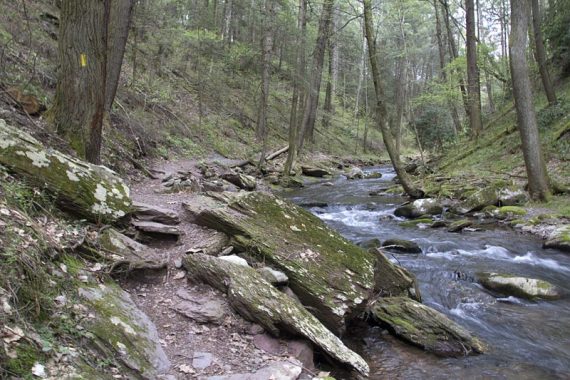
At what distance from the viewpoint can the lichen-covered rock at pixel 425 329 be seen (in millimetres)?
5102

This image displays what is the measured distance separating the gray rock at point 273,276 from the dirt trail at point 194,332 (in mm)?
598

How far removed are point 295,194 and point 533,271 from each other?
Result: 8422 millimetres

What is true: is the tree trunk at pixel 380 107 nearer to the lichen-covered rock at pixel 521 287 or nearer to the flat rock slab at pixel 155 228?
the lichen-covered rock at pixel 521 287

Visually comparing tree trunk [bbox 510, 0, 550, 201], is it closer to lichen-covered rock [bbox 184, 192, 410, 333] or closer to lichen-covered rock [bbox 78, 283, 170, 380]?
lichen-covered rock [bbox 184, 192, 410, 333]

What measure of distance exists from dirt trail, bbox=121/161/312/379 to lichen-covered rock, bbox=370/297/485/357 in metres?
1.99

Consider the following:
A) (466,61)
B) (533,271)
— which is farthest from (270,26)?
(533,271)

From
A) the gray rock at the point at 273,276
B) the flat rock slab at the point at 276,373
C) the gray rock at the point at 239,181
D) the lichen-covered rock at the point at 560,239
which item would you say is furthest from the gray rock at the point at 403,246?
the flat rock slab at the point at 276,373

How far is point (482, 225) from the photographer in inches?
411

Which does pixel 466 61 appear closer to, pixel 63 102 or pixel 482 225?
pixel 482 225

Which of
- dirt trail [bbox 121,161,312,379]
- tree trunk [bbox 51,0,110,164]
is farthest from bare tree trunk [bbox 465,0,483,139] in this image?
dirt trail [bbox 121,161,312,379]

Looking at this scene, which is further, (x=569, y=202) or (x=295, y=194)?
(x=295, y=194)

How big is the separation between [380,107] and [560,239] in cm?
650

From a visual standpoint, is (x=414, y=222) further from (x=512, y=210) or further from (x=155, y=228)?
(x=155, y=228)

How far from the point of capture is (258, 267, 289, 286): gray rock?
4.72m
